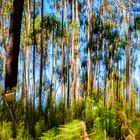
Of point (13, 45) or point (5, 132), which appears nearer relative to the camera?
point (5, 132)

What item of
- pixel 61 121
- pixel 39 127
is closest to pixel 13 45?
pixel 61 121

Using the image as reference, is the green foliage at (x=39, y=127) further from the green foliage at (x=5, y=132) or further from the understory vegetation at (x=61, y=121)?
the green foliage at (x=5, y=132)

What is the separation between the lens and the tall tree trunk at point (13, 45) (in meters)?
4.10

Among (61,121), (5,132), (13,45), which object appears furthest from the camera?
(13,45)

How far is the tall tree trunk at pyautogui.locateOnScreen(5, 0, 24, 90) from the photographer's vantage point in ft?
13.5

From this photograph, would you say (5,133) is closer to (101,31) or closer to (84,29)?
(101,31)

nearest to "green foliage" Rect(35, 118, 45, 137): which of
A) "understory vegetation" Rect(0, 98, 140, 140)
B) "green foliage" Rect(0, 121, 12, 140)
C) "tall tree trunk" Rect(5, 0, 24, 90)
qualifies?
"understory vegetation" Rect(0, 98, 140, 140)

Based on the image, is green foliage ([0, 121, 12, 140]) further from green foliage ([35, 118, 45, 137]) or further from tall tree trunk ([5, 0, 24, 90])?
tall tree trunk ([5, 0, 24, 90])

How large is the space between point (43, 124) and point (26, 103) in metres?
0.62

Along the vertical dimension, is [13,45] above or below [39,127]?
above

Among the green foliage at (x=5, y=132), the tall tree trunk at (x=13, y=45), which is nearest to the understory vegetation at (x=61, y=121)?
the green foliage at (x=5, y=132)

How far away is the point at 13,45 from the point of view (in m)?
4.21

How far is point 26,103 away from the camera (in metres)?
3.21

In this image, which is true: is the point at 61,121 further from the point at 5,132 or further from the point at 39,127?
the point at 5,132
